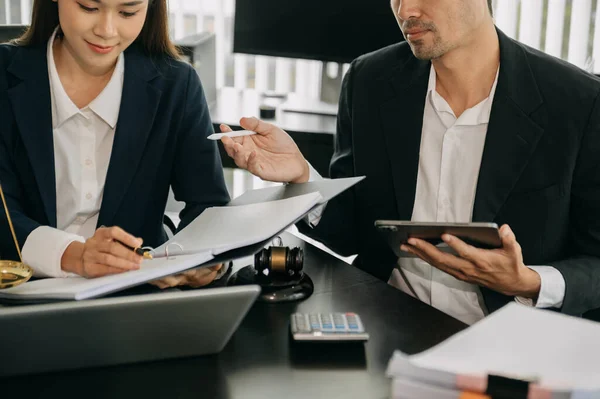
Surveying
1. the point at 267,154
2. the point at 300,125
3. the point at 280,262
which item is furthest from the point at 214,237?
the point at 300,125

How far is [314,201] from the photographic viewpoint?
125cm

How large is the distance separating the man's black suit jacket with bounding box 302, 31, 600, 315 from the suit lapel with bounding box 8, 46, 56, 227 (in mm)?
555

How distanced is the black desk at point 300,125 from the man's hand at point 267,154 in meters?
1.22

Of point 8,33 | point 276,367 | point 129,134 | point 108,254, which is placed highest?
point 8,33

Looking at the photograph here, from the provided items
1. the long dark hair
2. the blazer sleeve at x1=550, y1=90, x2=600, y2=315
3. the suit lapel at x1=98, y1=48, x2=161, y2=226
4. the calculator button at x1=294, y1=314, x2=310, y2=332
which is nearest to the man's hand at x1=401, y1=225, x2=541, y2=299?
the blazer sleeve at x1=550, y1=90, x2=600, y2=315

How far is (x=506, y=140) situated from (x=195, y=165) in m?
0.66

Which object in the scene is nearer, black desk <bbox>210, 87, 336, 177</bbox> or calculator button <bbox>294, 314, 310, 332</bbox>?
calculator button <bbox>294, 314, 310, 332</bbox>

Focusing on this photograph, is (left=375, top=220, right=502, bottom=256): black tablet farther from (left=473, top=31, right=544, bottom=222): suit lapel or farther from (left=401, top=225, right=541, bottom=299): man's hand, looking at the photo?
(left=473, top=31, right=544, bottom=222): suit lapel

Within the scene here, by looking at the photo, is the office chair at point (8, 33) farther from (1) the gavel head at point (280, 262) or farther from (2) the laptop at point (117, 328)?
(2) the laptop at point (117, 328)

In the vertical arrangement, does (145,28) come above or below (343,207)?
above

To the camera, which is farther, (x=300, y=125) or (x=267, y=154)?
(x=300, y=125)

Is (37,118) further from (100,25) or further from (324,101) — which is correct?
(324,101)

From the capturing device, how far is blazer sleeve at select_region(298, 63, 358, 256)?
1.66 meters

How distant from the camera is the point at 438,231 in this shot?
120cm
